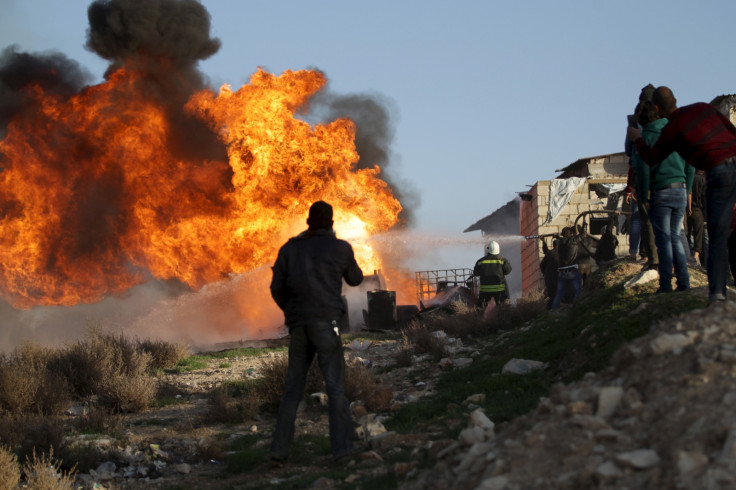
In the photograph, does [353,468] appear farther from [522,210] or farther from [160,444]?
[522,210]

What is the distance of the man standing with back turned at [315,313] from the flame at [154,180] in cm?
1927

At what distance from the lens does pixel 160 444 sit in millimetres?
8750

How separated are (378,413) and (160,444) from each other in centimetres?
240

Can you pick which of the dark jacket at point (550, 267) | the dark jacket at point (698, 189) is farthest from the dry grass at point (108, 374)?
the dark jacket at point (698, 189)

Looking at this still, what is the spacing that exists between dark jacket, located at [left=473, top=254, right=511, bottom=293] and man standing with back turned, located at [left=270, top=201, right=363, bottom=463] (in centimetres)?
1022

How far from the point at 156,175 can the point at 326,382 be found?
2074 centimetres

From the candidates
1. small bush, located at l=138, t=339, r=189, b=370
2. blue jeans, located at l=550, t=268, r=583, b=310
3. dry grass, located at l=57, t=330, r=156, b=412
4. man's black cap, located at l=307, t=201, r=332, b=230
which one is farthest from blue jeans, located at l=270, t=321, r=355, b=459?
small bush, located at l=138, t=339, r=189, b=370

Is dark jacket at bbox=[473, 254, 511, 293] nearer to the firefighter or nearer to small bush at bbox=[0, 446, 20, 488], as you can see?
the firefighter

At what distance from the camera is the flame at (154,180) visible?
84.5 feet

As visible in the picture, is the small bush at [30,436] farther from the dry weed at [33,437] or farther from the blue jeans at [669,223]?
the blue jeans at [669,223]

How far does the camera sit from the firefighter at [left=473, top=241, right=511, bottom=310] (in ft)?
54.5

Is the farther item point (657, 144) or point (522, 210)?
point (522, 210)

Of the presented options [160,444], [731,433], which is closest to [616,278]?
[160,444]

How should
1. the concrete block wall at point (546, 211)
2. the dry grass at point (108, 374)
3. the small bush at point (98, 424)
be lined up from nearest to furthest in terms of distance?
the small bush at point (98, 424), the dry grass at point (108, 374), the concrete block wall at point (546, 211)
